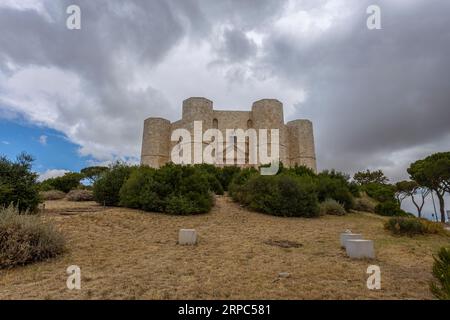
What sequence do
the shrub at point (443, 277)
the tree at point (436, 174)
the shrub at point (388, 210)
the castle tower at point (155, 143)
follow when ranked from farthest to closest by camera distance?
the castle tower at point (155, 143)
the tree at point (436, 174)
the shrub at point (388, 210)
the shrub at point (443, 277)

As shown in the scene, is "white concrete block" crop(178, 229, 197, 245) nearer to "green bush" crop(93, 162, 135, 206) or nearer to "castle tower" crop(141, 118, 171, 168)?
"green bush" crop(93, 162, 135, 206)

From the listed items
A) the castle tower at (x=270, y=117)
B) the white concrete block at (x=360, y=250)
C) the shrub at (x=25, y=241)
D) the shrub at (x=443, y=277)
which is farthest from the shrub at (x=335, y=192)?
the castle tower at (x=270, y=117)

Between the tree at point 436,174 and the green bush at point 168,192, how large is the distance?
20.3 m

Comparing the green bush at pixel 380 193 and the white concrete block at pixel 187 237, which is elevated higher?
the green bush at pixel 380 193

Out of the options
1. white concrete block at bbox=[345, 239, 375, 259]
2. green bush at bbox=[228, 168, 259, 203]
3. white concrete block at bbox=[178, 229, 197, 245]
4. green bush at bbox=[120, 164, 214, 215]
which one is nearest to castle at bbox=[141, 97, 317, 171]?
green bush at bbox=[228, 168, 259, 203]

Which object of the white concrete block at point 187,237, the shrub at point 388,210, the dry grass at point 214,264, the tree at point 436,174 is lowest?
the dry grass at point 214,264

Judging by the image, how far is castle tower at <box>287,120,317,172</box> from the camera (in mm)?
31047

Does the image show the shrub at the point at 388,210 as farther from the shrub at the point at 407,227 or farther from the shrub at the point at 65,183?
the shrub at the point at 65,183

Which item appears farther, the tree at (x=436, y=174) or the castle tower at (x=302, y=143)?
the castle tower at (x=302, y=143)

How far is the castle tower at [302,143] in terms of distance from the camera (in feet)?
102

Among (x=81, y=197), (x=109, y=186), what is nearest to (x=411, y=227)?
(x=109, y=186)

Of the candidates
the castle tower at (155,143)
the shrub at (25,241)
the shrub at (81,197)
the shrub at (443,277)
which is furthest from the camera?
the castle tower at (155,143)
